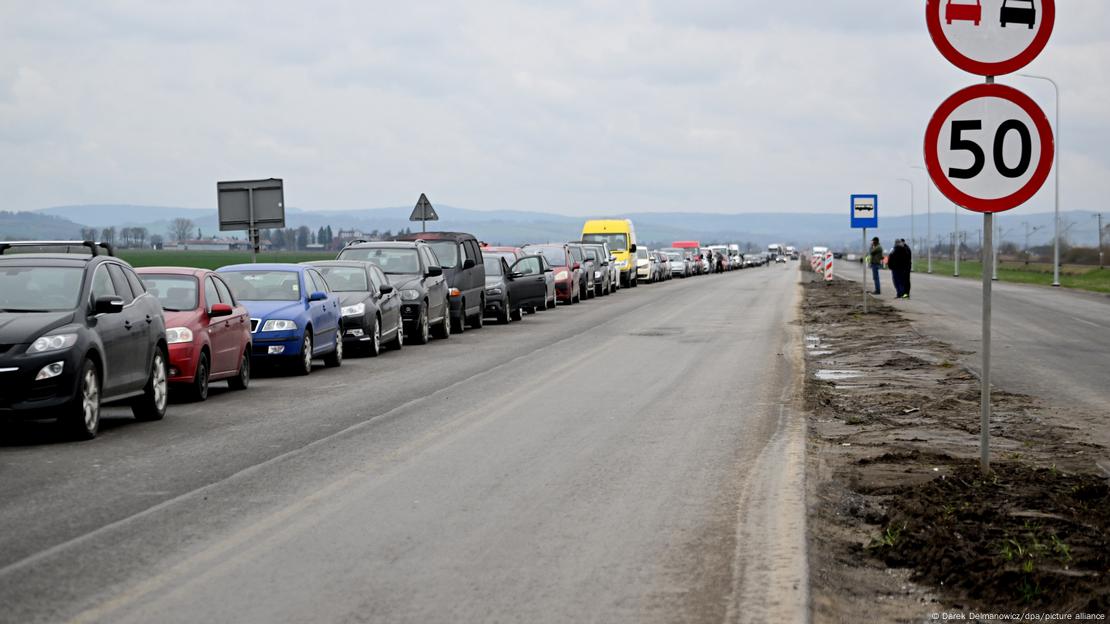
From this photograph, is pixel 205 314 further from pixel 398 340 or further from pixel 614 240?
pixel 614 240

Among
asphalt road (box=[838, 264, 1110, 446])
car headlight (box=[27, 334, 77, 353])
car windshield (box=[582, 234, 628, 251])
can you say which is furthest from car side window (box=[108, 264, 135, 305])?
car windshield (box=[582, 234, 628, 251])

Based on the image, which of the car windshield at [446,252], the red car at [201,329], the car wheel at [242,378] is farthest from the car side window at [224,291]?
the car windshield at [446,252]

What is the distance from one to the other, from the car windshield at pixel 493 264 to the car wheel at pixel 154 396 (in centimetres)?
1950

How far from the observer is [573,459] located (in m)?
10.7

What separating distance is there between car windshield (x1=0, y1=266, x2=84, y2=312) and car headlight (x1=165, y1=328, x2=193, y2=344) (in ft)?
8.03

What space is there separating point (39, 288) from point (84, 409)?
1368 millimetres

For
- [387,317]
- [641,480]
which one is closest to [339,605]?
[641,480]

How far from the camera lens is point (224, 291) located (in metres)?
17.2

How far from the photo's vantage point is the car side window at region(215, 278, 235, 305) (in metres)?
17.1

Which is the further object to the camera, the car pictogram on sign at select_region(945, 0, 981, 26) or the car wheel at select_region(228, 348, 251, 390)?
the car wheel at select_region(228, 348, 251, 390)

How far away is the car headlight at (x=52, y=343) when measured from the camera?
38.3 ft

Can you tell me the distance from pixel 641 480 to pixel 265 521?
8.86 feet

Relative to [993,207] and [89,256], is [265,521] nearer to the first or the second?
[993,207]

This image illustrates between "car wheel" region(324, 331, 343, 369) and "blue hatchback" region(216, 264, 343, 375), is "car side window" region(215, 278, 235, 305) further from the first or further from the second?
"car wheel" region(324, 331, 343, 369)
